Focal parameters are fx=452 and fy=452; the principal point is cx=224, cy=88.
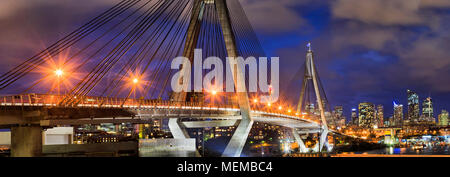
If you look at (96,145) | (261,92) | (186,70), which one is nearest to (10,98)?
(96,145)

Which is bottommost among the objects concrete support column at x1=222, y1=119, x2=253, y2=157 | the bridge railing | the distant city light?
concrete support column at x1=222, y1=119, x2=253, y2=157

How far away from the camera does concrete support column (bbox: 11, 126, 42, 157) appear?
100 ft

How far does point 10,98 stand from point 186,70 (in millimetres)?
16479

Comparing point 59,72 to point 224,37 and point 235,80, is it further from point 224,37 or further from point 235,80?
point 235,80

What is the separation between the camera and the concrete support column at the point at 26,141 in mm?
30566

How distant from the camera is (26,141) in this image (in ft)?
102

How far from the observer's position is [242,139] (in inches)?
1795

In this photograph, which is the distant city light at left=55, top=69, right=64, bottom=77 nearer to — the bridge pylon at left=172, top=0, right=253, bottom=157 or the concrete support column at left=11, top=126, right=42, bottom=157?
the concrete support column at left=11, top=126, right=42, bottom=157

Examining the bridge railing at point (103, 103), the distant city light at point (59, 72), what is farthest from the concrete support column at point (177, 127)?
the distant city light at point (59, 72)

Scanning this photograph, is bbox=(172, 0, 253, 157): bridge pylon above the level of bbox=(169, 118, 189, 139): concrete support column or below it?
above

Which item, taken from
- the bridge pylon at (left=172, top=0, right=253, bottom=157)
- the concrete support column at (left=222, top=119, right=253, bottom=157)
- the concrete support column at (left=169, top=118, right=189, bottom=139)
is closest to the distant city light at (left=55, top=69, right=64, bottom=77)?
the bridge pylon at (left=172, top=0, right=253, bottom=157)

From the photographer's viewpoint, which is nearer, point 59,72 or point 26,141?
point 26,141

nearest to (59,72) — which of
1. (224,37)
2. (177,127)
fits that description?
(224,37)

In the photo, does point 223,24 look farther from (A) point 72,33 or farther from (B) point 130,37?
(A) point 72,33
